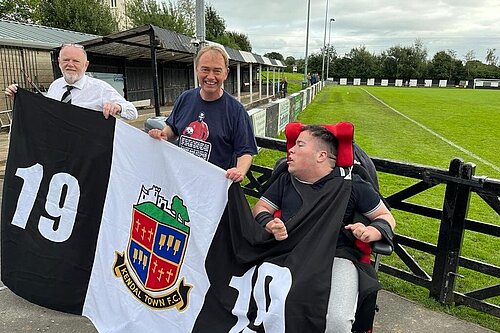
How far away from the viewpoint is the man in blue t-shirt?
114 inches

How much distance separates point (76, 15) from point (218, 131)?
31836mm

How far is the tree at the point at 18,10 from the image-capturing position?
118 ft

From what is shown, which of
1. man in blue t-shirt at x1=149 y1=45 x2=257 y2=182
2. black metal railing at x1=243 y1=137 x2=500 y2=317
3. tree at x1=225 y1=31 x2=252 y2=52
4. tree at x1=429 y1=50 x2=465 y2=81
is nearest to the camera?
man in blue t-shirt at x1=149 y1=45 x2=257 y2=182

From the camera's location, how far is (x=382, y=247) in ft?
7.46

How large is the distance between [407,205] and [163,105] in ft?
66.3

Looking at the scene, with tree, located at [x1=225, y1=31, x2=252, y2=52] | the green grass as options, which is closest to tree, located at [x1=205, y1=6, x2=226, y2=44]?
tree, located at [x1=225, y1=31, x2=252, y2=52]

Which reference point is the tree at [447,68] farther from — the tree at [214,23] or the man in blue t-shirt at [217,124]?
the man in blue t-shirt at [217,124]

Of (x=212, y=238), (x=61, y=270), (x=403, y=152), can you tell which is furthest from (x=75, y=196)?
(x=403, y=152)

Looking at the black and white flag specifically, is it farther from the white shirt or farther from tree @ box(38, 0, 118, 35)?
tree @ box(38, 0, 118, 35)

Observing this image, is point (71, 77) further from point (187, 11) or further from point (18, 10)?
point (187, 11)

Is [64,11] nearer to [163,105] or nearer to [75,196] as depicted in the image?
[163,105]

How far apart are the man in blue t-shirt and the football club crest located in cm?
50

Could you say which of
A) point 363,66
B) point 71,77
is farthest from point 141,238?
point 363,66

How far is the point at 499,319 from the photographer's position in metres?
3.23
